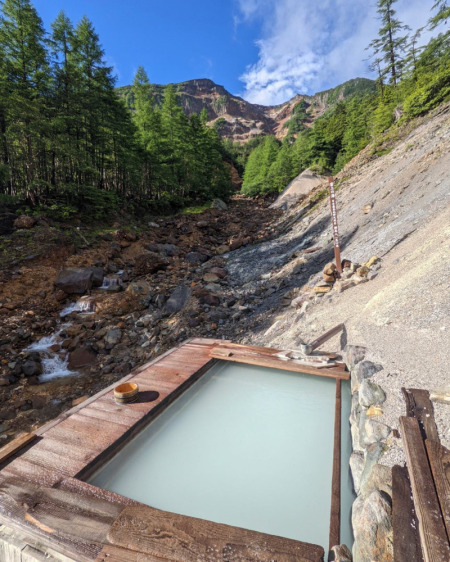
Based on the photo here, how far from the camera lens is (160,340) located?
8195 millimetres

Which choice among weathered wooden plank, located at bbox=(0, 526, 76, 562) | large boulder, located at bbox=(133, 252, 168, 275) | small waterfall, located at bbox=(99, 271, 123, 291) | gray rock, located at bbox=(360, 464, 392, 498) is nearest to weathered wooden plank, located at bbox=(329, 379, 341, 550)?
gray rock, located at bbox=(360, 464, 392, 498)

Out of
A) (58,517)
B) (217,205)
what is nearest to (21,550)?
(58,517)

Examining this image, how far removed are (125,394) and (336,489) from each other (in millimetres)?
2521

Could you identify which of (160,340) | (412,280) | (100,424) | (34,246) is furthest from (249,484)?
(34,246)

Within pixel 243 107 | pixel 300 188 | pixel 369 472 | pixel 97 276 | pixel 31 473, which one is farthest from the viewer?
pixel 243 107

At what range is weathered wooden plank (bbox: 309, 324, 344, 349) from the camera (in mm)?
4852

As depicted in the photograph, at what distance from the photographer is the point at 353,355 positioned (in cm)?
397

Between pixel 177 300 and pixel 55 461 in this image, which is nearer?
pixel 55 461

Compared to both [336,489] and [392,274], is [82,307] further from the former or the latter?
[336,489]

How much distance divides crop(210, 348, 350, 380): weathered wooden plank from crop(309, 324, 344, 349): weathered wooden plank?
2.20ft

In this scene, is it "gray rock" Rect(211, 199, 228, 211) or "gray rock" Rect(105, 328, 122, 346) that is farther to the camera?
"gray rock" Rect(211, 199, 228, 211)

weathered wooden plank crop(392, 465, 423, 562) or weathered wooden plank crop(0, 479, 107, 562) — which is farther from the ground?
weathered wooden plank crop(392, 465, 423, 562)

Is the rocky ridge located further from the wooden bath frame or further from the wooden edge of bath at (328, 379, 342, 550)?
the wooden bath frame

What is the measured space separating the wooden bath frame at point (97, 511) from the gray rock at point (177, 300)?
5869 mm
